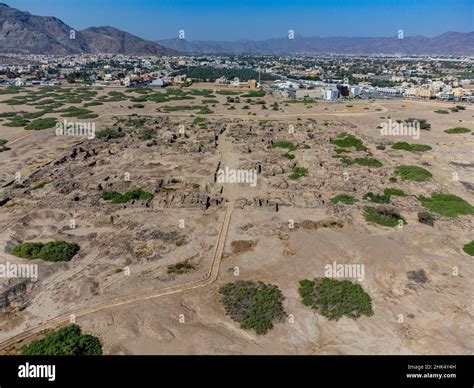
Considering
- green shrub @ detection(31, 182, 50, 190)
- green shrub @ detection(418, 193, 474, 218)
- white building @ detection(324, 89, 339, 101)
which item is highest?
white building @ detection(324, 89, 339, 101)

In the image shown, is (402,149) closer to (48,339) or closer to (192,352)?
(192,352)

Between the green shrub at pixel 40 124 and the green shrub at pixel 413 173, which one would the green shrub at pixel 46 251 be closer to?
the green shrub at pixel 413 173

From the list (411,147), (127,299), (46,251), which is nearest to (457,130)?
(411,147)

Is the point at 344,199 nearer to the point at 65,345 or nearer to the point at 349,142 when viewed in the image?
the point at 349,142

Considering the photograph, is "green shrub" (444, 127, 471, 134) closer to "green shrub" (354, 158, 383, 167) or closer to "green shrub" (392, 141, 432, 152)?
"green shrub" (392, 141, 432, 152)

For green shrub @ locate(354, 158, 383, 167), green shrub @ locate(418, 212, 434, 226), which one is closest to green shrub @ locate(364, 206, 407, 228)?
green shrub @ locate(418, 212, 434, 226)

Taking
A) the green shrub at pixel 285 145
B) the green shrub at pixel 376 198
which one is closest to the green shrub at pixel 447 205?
the green shrub at pixel 376 198

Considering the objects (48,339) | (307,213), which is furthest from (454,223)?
(48,339)

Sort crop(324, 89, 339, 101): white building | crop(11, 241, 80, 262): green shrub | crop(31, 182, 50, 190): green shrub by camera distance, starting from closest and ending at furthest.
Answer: crop(11, 241, 80, 262): green shrub
crop(31, 182, 50, 190): green shrub
crop(324, 89, 339, 101): white building
